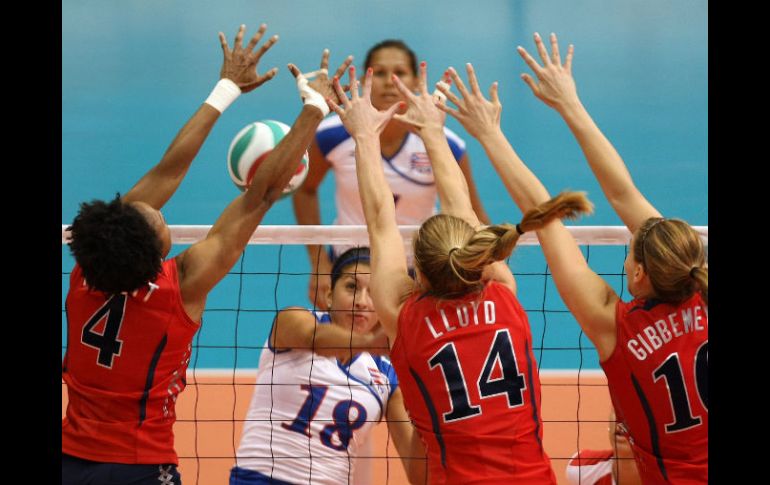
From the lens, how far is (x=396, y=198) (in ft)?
15.1

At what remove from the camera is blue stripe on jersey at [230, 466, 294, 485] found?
367cm

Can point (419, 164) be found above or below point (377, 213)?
above

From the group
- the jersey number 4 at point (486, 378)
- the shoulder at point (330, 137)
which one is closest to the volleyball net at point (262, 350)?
the shoulder at point (330, 137)

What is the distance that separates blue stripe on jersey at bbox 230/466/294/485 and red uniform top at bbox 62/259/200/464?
34.2 inches

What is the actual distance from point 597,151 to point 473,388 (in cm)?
98

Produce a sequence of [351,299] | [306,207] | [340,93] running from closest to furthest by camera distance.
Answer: [340,93] → [351,299] → [306,207]

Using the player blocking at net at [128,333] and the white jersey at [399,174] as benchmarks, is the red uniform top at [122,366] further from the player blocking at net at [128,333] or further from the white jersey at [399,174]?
Answer: the white jersey at [399,174]

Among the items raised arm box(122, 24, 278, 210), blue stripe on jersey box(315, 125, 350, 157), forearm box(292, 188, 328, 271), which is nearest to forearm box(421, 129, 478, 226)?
raised arm box(122, 24, 278, 210)

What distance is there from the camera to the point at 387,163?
15.1 ft

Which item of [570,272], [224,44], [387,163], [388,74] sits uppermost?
[388,74]

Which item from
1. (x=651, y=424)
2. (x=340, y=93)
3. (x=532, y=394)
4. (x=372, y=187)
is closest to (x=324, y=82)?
(x=340, y=93)

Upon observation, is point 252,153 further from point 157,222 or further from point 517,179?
point 517,179

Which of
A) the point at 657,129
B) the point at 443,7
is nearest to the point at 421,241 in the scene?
the point at 657,129

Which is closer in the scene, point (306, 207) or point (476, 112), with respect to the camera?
point (476, 112)
